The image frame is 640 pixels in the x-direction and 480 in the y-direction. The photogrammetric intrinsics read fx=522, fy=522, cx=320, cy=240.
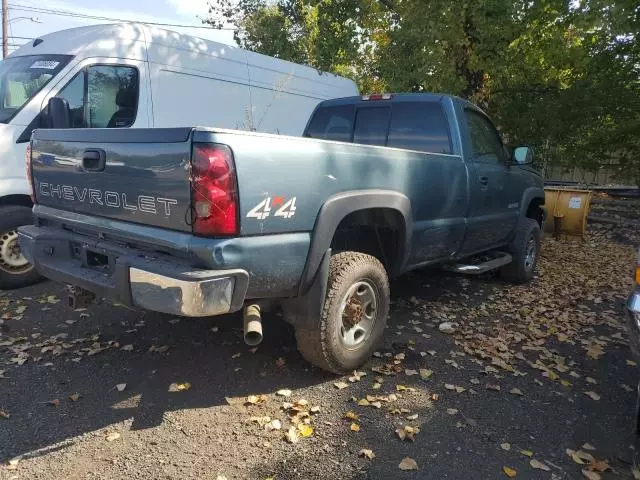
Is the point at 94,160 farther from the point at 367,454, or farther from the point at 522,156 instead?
the point at 522,156

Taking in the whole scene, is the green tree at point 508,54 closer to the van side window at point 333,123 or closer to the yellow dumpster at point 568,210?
the yellow dumpster at point 568,210

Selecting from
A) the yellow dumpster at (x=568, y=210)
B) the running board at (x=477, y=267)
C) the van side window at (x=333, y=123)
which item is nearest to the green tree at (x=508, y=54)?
the yellow dumpster at (x=568, y=210)

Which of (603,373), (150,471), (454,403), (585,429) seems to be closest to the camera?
(150,471)

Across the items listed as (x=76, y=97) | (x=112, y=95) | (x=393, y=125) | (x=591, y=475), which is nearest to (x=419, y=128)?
(x=393, y=125)

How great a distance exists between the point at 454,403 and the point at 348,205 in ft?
4.82

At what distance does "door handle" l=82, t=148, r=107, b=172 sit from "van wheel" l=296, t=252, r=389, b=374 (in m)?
1.57

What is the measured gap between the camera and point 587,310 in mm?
5555

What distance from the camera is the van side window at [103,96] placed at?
5.70 m

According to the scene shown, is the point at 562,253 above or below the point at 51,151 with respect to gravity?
below

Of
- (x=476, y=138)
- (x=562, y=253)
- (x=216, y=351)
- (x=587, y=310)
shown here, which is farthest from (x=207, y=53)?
(x=562, y=253)

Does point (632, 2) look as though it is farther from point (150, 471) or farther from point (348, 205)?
point (150, 471)

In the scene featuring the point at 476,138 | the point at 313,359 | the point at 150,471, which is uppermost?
the point at 476,138

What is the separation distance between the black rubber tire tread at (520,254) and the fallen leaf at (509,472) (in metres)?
3.75

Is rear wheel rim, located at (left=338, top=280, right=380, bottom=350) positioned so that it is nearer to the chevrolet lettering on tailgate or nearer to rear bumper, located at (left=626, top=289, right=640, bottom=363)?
the chevrolet lettering on tailgate
